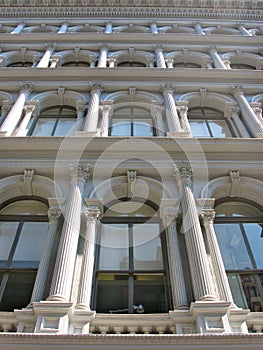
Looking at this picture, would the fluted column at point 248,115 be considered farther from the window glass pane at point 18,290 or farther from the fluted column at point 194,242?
the window glass pane at point 18,290

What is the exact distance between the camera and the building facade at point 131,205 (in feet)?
21.6

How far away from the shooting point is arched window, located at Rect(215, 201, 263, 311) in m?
7.75

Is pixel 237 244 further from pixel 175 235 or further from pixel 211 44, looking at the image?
pixel 211 44

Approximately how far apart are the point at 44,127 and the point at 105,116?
217 centimetres

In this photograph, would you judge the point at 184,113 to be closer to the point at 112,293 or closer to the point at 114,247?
the point at 114,247

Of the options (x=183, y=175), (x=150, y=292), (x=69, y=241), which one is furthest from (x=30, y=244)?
(x=183, y=175)

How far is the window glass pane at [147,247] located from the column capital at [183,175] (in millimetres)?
1278

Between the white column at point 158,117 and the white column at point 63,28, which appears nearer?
the white column at point 158,117

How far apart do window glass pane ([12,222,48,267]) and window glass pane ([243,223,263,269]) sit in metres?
4.80

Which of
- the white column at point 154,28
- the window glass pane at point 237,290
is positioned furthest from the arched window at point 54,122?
the white column at point 154,28

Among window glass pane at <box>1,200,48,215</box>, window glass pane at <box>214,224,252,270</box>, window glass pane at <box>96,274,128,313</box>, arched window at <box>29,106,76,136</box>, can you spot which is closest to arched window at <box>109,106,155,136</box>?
arched window at <box>29,106,76,136</box>

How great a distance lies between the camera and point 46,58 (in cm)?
1689

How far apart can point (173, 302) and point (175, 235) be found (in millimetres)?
1567

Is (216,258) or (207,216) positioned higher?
(207,216)
